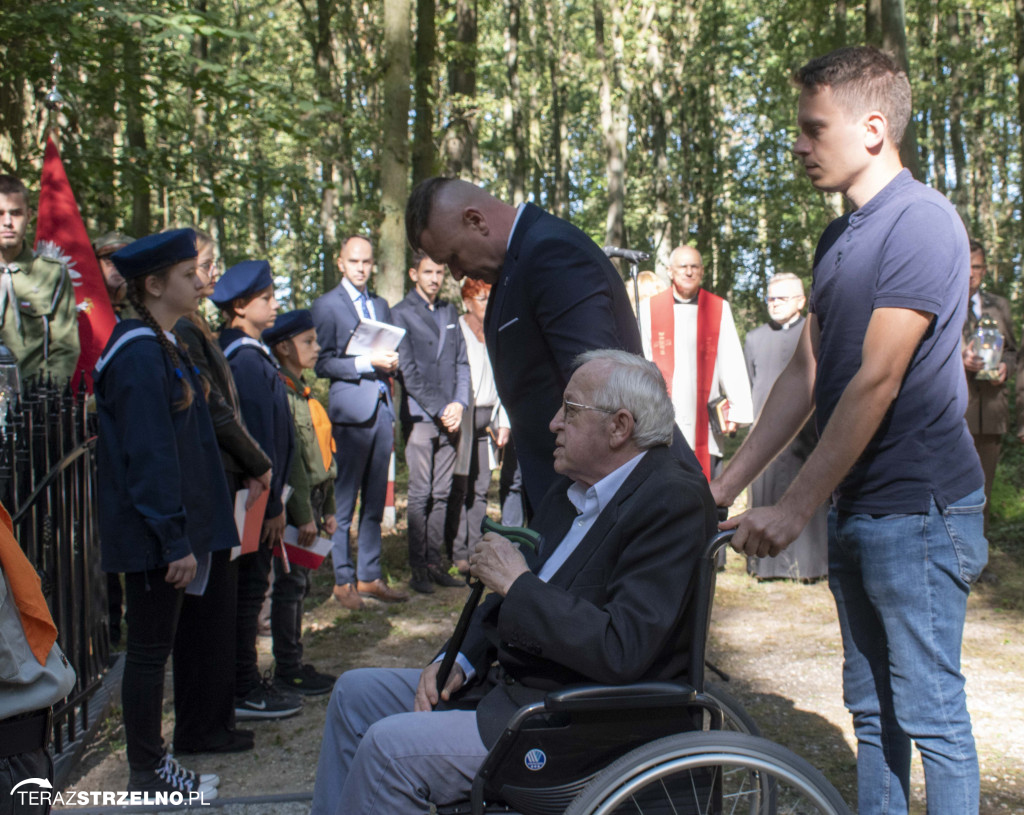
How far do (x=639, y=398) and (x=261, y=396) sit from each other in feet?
8.43

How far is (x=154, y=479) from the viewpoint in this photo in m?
3.47

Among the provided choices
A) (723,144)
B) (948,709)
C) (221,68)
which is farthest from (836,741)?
(723,144)

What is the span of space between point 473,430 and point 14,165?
5.44 m

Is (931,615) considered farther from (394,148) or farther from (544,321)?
(394,148)

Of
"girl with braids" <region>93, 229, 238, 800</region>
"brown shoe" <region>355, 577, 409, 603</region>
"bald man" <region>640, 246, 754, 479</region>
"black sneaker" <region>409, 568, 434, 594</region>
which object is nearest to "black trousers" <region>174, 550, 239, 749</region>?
"girl with braids" <region>93, 229, 238, 800</region>

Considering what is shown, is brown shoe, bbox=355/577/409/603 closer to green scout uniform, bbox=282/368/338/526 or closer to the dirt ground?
the dirt ground

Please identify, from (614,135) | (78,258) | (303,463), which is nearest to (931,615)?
(303,463)

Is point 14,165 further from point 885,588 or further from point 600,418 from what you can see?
point 885,588

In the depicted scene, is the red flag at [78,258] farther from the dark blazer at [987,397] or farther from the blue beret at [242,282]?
the dark blazer at [987,397]

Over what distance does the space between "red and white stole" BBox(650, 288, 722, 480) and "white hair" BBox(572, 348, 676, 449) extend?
468 cm

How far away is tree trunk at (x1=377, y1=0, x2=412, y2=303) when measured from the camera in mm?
10172

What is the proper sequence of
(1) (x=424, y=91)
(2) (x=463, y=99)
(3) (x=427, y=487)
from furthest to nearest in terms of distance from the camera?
(2) (x=463, y=99) < (1) (x=424, y=91) < (3) (x=427, y=487)

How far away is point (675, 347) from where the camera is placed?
290 inches

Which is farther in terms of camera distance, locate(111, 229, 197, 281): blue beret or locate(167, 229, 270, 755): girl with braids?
locate(167, 229, 270, 755): girl with braids
